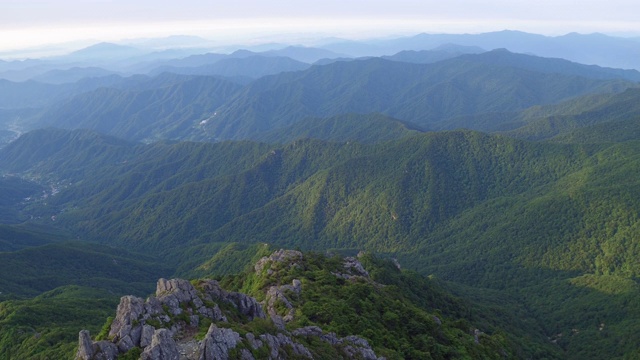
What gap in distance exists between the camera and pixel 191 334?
5603 centimetres

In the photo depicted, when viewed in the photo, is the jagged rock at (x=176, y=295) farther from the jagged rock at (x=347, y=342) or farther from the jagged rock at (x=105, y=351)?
the jagged rock at (x=347, y=342)

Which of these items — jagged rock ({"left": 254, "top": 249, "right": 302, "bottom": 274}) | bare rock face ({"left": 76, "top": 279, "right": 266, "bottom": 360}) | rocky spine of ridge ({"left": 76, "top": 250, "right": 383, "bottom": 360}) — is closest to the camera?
bare rock face ({"left": 76, "top": 279, "right": 266, "bottom": 360})

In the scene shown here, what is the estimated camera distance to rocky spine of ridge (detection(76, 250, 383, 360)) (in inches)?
1859

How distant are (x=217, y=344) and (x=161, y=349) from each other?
5.76 meters

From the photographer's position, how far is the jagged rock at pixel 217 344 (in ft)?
154

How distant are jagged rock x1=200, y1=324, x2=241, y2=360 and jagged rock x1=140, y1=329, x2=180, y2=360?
3018 mm

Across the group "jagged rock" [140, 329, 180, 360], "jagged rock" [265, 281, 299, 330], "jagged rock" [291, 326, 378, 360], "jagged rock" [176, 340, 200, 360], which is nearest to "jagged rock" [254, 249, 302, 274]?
"jagged rock" [265, 281, 299, 330]

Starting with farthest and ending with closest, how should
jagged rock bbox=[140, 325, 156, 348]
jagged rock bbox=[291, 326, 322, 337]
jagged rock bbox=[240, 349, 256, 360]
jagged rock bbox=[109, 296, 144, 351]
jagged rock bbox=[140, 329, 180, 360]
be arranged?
jagged rock bbox=[291, 326, 322, 337] < jagged rock bbox=[109, 296, 144, 351] < jagged rock bbox=[140, 325, 156, 348] < jagged rock bbox=[240, 349, 256, 360] < jagged rock bbox=[140, 329, 180, 360]

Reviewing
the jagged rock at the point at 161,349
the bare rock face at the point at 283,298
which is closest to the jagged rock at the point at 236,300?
the bare rock face at the point at 283,298

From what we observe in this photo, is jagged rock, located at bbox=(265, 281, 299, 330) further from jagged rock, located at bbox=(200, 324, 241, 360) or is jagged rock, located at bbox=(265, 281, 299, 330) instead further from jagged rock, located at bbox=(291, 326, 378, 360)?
jagged rock, located at bbox=(200, 324, 241, 360)

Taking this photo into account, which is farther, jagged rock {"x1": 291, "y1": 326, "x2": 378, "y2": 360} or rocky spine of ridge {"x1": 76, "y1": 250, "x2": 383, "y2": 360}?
jagged rock {"x1": 291, "y1": 326, "x2": 378, "y2": 360}

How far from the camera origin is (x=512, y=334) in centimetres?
15775

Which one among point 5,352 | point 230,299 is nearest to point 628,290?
point 230,299

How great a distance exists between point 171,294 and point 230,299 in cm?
1364
